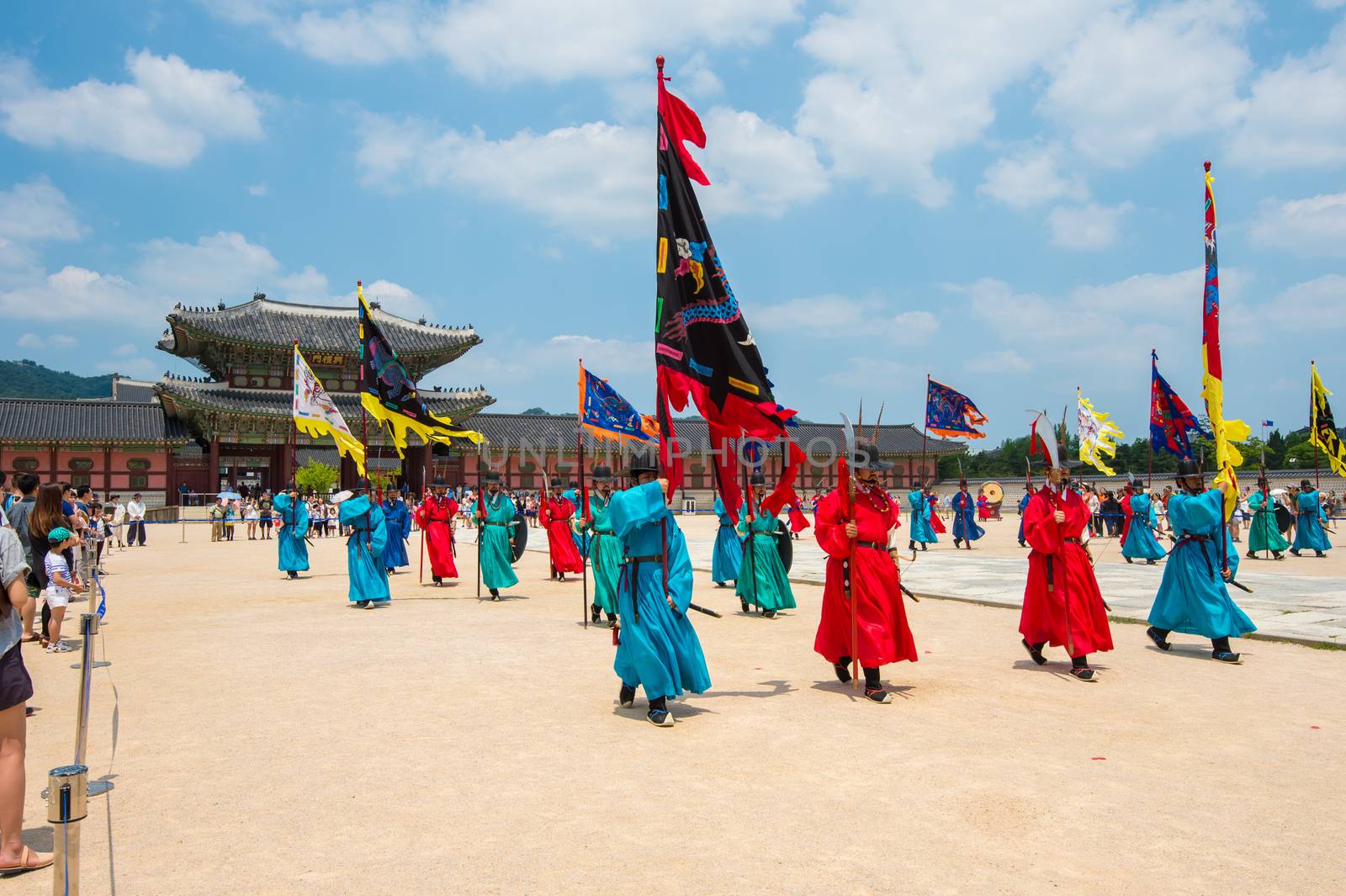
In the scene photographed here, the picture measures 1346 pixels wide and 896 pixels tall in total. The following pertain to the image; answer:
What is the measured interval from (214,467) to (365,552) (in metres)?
34.1

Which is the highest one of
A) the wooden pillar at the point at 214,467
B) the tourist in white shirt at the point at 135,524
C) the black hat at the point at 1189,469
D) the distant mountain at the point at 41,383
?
the distant mountain at the point at 41,383

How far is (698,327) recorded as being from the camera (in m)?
6.64

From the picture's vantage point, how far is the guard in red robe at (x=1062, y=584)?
704 centimetres

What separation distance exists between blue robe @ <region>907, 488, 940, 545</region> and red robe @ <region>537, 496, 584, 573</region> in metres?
8.96

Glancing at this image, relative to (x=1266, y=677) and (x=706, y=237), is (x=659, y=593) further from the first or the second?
(x=1266, y=677)

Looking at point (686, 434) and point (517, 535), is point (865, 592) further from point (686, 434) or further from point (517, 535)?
point (686, 434)

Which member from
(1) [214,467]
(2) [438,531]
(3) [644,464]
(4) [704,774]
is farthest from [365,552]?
(1) [214,467]

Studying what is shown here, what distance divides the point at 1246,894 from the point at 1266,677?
15.1 ft

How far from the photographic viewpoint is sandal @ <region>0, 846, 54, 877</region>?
3.49m

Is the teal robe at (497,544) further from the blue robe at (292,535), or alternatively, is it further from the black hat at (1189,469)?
the black hat at (1189,469)

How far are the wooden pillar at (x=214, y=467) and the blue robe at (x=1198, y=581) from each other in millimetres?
41638

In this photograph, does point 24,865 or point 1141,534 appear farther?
point 1141,534

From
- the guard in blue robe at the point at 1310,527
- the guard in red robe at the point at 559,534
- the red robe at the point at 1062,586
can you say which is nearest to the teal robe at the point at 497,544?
the guard in red robe at the point at 559,534

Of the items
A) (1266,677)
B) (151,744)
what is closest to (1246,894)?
(1266,677)
